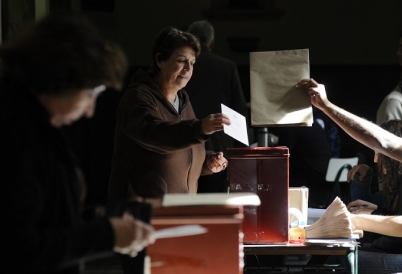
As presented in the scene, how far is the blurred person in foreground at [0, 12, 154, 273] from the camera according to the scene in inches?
70.1

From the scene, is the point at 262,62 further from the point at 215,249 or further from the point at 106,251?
the point at 106,251

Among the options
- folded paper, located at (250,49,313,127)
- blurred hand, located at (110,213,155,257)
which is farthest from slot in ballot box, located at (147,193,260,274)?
folded paper, located at (250,49,313,127)

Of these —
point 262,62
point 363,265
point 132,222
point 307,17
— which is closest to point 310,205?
point 363,265

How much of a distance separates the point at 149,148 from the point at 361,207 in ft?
4.06

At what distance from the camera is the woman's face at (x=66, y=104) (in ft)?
6.21

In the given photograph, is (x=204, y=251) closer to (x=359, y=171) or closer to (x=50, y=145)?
(x=50, y=145)

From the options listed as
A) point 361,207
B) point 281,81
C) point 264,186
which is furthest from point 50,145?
point 361,207

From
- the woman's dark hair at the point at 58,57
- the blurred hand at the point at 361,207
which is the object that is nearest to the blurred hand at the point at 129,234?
the woman's dark hair at the point at 58,57

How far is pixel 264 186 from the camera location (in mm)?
3223

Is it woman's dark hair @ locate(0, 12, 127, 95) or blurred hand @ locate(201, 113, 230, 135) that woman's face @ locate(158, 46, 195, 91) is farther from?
woman's dark hair @ locate(0, 12, 127, 95)

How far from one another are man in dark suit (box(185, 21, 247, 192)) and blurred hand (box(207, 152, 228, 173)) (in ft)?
4.27

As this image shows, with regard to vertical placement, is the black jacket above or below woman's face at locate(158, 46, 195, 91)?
below

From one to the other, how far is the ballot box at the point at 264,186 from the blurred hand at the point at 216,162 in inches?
11.6

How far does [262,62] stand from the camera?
331 centimetres
